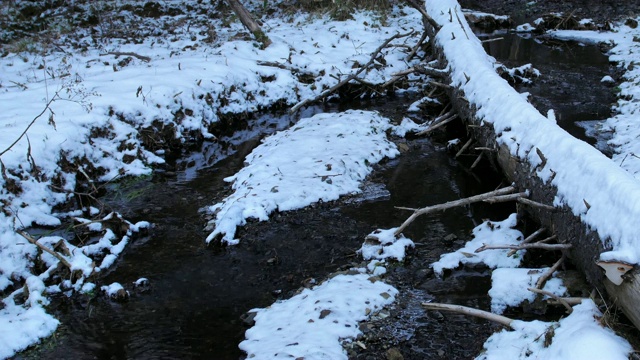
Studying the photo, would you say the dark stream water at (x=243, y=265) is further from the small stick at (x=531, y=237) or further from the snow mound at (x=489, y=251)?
the small stick at (x=531, y=237)

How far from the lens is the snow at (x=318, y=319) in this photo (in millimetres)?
4074

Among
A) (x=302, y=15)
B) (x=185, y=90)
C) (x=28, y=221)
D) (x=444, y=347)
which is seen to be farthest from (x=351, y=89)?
(x=444, y=347)

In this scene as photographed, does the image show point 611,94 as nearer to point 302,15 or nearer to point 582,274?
point 582,274

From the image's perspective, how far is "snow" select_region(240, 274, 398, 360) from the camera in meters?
4.07

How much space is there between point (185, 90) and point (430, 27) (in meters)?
5.98

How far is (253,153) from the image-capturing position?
854 cm

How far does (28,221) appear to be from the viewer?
6258 millimetres

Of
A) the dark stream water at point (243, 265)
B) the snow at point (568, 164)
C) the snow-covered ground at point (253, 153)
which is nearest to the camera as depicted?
the snow at point (568, 164)

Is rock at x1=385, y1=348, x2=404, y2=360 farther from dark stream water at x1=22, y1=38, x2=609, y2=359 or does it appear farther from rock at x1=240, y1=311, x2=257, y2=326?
rock at x1=240, y1=311, x2=257, y2=326

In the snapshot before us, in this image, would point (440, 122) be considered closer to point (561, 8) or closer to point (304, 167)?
point (304, 167)

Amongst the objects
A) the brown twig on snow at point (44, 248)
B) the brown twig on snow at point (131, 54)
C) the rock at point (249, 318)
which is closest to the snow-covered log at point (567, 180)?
the rock at point (249, 318)

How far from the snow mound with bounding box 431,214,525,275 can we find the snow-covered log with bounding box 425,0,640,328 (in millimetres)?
339

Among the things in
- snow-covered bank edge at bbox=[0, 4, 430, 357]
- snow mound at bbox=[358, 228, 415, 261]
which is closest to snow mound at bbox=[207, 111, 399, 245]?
snow mound at bbox=[358, 228, 415, 261]

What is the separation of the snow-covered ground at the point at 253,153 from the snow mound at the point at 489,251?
41 millimetres
